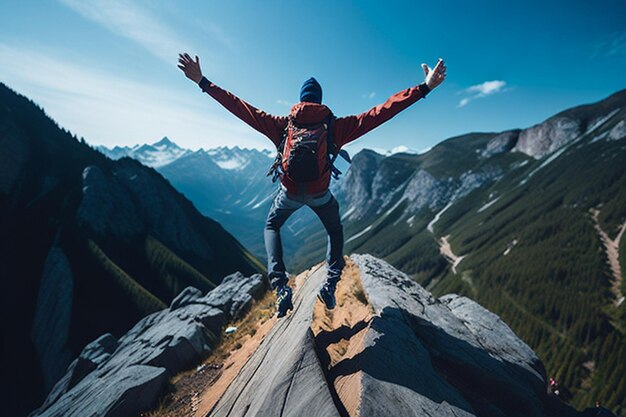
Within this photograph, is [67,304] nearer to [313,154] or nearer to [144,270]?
[144,270]

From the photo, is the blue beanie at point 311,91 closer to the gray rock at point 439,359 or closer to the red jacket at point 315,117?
the red jacket at point 315,117

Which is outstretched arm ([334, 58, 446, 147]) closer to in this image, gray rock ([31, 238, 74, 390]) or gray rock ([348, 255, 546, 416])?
gray rock ([348, 255, 546, 416])

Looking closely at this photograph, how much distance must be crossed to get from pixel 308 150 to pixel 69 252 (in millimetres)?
166078

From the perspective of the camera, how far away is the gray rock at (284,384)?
511cm

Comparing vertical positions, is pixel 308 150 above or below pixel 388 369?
above

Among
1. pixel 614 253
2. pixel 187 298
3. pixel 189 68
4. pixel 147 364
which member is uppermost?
pixel 189 68

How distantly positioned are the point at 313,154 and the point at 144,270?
178m

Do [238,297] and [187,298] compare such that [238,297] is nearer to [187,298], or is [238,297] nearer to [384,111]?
[187,298]

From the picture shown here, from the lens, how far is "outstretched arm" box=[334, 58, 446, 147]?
6.65 m

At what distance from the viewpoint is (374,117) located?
22.0 ft

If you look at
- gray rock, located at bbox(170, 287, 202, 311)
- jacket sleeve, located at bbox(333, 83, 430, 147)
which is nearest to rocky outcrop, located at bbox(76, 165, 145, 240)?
gray rock, located at bbox(170, 287, 202, 311)

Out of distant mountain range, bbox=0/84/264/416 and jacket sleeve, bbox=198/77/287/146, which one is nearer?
jacket sleeve, bbox=198/77/287/146

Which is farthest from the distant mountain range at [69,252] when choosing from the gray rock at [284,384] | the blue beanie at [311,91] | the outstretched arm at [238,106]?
the blue beanie at [311,91]

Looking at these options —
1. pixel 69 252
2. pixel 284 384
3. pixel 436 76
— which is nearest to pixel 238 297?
pixel 284 384
